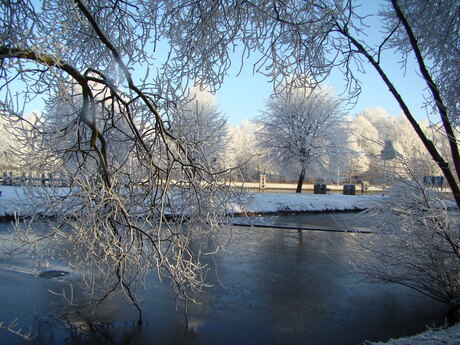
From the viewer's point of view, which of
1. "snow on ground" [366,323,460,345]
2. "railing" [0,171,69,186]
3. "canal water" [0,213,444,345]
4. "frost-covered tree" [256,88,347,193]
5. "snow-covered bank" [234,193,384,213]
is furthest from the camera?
"frost-covered tree" [256,88,347,193]

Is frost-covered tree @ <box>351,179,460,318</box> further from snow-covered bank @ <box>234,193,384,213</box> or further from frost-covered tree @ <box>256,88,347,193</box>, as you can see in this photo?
frost-covered tree @ <box>256,88,347,193</box>

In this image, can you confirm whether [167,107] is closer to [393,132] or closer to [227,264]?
[227,264]

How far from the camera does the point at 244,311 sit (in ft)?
21.3

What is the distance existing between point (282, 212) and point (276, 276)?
12619mm

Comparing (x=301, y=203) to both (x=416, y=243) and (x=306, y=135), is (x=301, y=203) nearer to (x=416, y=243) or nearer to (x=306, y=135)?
(x=306, y=135)

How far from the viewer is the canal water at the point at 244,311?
5457mm

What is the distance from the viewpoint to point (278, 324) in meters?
5.97

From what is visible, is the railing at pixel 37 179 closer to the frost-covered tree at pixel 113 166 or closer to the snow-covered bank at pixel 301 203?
the frost-covered tree at pixel 113 166

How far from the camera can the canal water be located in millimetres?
5457

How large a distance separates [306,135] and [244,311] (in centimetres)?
2121

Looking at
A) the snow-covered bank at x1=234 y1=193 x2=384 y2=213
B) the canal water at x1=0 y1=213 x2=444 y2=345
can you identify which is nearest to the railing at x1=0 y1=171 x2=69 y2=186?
the canal water at x1=0 y1=213 x2=444 y2=345

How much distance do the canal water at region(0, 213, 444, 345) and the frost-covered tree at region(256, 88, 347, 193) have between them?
1760 centimetres

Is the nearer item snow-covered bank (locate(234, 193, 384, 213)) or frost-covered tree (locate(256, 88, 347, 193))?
snow-covered bank (locate(234, 193, 384, 213))

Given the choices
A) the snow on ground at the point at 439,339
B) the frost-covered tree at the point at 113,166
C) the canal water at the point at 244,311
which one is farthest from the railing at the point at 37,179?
the snow on ground at the point at 439,339
